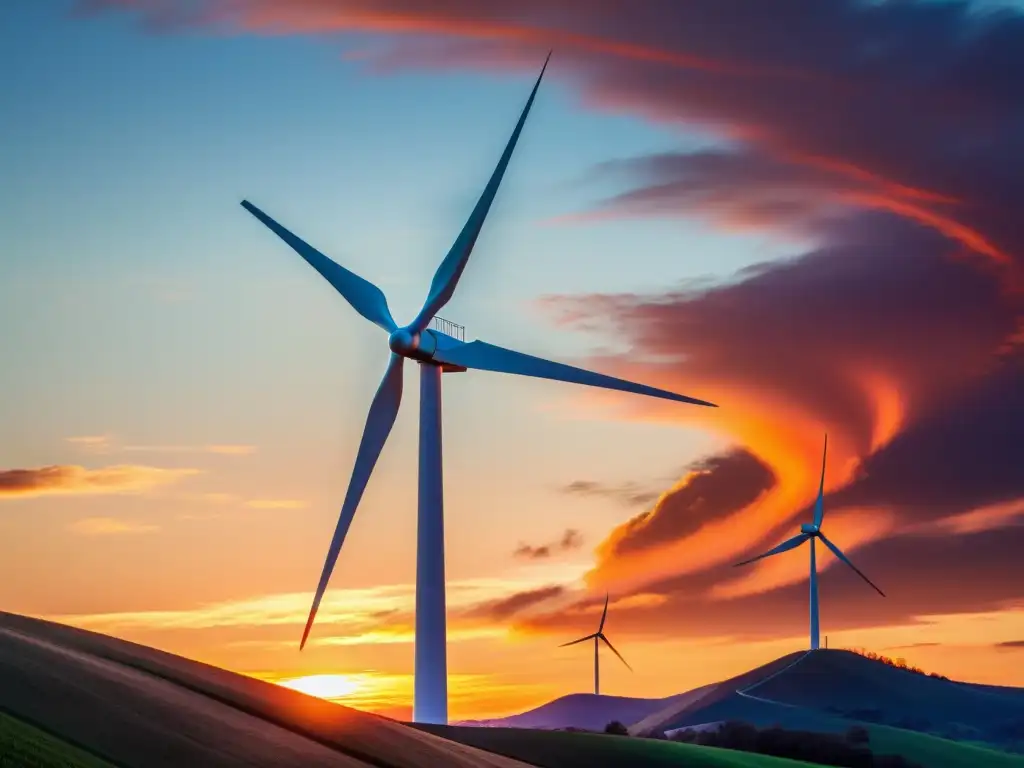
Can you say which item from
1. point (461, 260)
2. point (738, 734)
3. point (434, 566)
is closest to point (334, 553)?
point (434, 566)

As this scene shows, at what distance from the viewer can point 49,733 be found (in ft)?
211

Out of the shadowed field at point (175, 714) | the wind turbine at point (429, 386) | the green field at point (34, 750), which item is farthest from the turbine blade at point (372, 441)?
the green field at point (34, 750)

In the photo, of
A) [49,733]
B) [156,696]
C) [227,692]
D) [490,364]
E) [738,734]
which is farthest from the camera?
[738,734]

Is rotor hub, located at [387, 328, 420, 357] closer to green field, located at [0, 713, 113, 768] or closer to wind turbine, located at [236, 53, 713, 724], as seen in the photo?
wind turbine, located at [236, 53, 713, 724]

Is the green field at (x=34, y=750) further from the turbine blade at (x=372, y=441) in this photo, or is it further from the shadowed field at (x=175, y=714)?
the turbine blade at (x=372, y=441)

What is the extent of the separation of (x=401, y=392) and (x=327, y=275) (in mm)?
9201

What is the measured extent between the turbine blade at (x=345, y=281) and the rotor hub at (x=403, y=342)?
4.90 metres

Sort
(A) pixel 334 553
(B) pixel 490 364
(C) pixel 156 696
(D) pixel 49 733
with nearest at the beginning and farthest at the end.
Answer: (D) pixel 49 733 → (C) pixel 156 696 → (A) pixel 334 553 → (B) pixel 490 364

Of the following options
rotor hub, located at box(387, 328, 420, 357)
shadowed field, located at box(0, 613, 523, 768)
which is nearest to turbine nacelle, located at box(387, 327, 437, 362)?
rotor hub, located at box(387, 328, 420, 357)

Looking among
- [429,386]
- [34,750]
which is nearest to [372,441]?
[429,386]

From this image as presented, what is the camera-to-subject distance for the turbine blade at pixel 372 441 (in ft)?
319

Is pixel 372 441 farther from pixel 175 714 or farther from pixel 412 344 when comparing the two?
pixel 175 714

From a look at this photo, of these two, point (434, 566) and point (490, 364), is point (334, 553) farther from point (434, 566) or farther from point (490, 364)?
point (490, 364)

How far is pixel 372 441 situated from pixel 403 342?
7.24m
